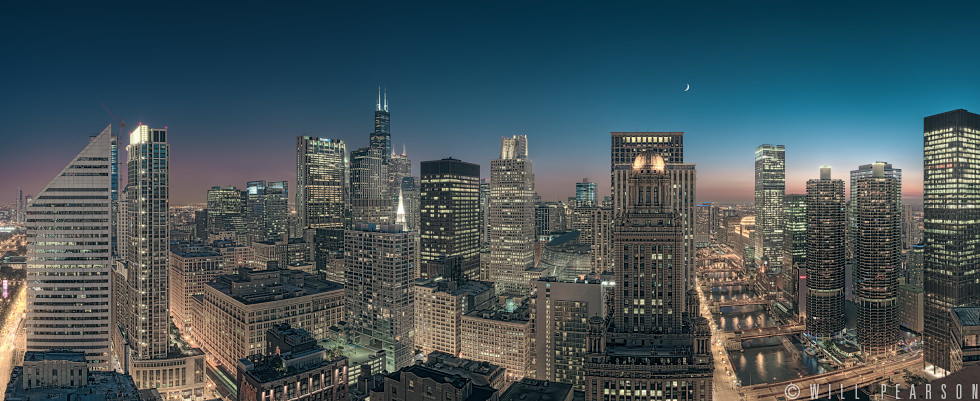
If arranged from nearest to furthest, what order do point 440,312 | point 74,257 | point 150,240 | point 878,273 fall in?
point 74,257
point 150,240
point 440,312
point 878,273

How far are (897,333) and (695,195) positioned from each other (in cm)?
11321

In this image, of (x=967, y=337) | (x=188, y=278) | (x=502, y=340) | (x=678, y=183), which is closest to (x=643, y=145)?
(x=678, y=183)

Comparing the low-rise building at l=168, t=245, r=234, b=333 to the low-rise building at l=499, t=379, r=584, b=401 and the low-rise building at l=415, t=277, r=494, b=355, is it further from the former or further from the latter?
the low-rise building at l=499, t=379, r=584, b=401

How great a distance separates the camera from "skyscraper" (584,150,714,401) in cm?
7606

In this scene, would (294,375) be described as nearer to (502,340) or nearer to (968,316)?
(502,340)

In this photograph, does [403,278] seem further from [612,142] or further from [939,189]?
[939,189]

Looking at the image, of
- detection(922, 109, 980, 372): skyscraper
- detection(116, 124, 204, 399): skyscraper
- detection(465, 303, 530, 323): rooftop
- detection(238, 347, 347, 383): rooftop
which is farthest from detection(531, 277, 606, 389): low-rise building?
detection(922, 109, 980, 372): skyscraper

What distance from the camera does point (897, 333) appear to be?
7392 inches

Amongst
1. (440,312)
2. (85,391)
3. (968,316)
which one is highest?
(968,316)

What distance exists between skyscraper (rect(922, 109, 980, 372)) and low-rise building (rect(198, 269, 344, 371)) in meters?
180

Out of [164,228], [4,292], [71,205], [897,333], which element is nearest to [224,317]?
[164,228]

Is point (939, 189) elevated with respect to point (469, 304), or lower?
elevated

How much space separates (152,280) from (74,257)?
18.0 m

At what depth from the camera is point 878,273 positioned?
188 meters
